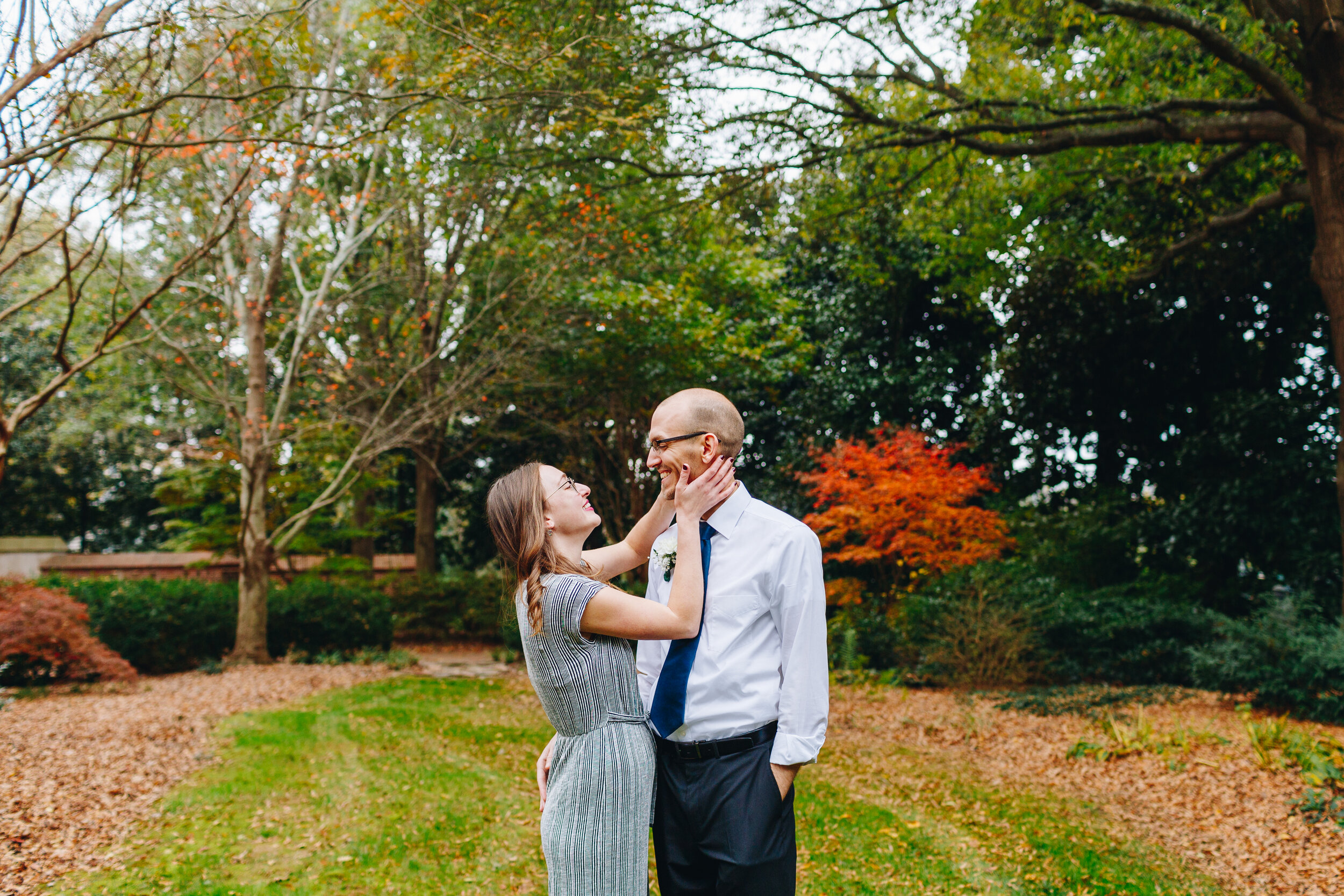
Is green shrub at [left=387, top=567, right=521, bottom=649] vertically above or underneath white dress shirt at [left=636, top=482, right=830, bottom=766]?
underneath

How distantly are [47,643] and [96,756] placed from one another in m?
3.83

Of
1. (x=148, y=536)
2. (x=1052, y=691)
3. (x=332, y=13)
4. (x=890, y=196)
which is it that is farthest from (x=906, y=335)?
(x=148, y=536)

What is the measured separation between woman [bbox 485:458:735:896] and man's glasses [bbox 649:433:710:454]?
0.26ft

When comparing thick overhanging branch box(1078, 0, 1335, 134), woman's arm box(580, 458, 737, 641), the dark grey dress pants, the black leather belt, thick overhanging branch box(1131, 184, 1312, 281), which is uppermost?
thick overhanging branch box(1078, 0, 1335, 134)

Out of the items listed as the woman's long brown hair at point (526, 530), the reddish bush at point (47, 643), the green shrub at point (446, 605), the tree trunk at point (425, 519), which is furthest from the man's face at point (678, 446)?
the tree trunk at point (425, 519)

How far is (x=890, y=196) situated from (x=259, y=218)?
8.45 metres

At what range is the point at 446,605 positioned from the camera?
14883 mm

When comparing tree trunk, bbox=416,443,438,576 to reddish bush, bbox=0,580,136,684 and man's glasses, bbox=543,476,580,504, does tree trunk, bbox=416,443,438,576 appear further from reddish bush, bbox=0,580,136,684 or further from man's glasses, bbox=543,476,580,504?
man's glasses, bbox=543,476,580,504

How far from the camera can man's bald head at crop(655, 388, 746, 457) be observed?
226 cm

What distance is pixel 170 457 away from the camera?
18.5 metres

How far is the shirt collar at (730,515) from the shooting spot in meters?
2.32

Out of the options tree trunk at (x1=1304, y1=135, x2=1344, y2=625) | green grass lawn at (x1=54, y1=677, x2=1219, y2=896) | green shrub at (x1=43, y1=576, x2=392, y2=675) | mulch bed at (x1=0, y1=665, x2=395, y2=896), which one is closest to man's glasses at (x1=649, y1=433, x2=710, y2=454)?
green grass lawn at (x1=54, y1=677, x2=1219, y2=896)

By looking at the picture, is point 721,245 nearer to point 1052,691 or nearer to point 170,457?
point 1052,691

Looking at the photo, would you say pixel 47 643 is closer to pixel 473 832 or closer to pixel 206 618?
pixel 206 618
